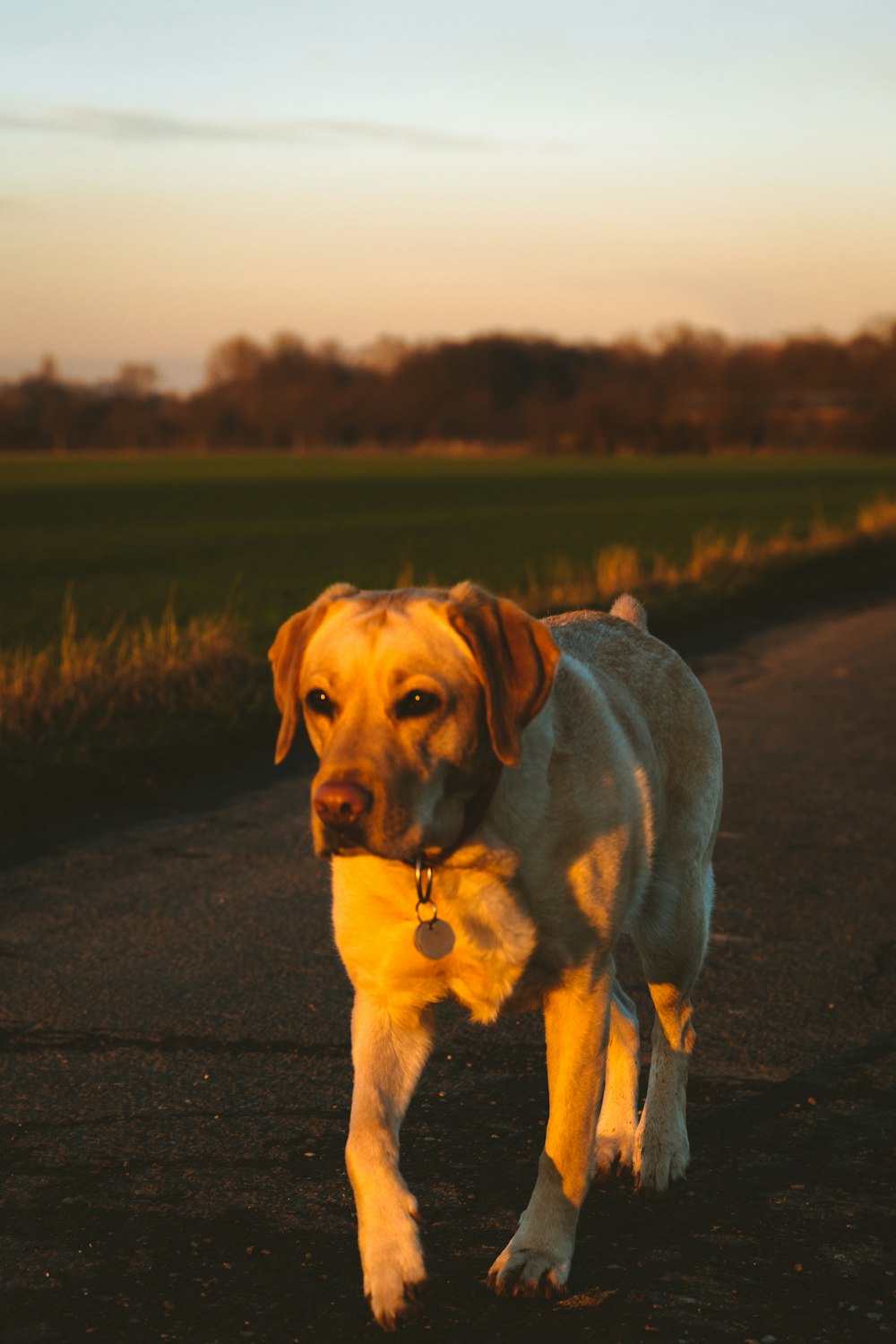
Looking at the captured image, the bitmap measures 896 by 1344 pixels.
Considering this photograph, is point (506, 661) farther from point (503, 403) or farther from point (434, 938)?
point (503, 403)

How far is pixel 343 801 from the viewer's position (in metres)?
3.46

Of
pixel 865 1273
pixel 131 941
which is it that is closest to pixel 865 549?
pixel 131 941

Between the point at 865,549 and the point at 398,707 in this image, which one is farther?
→ the point at 865,549

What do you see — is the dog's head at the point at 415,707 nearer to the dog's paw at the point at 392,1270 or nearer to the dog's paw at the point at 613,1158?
the dog's paw at the point at 392,1270

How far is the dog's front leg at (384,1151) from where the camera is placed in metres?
3.42

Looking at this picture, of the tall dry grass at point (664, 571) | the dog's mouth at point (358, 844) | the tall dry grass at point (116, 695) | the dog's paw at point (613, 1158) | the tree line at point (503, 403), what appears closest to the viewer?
the dog's mouth at point (358, 844)

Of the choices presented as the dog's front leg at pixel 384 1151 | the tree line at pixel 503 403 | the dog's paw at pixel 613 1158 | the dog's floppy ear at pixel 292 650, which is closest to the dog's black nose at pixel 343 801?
the dog's floppy ear at pixel 292 650

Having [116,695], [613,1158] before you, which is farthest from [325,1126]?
[116,695]

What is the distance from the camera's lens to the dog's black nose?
347 cm

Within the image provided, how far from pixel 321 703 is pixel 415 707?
27 cm

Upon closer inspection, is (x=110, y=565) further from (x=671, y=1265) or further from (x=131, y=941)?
(x=671, y=1265)

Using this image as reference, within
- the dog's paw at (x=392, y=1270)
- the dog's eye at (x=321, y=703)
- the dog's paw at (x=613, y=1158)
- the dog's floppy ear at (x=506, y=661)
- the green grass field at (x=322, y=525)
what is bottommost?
the green grass field at (x=322, y=525)

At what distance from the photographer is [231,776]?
10.0 m

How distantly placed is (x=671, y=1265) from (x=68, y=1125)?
181cm
